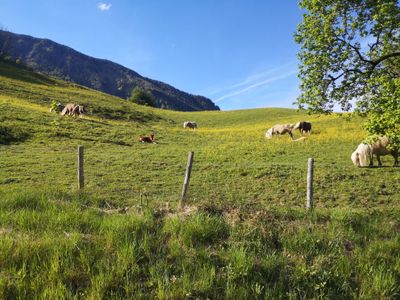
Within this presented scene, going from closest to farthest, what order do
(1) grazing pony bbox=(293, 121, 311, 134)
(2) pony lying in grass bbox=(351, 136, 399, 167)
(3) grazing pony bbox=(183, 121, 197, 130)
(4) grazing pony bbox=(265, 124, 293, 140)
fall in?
1. (2) pony lying in grass bbox=(351, 136, 399, 167)
2. (4) grazing pony bbox=(265, 124, 293, 140)
3. (1) grazing pony bbox=(293, 121, 311, 134)
4. (3) grazing pony bbox=(183, 121, 197, 130)

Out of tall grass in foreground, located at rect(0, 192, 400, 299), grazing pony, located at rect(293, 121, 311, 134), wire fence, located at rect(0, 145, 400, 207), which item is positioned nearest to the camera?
tall grass in foreground, located at rect(0, 192, 400, 299)

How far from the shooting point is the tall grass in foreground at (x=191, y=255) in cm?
562

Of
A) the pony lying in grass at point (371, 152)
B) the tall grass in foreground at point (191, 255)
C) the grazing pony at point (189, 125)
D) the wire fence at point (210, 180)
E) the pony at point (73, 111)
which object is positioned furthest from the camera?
the grazing pony at point (189, 125)

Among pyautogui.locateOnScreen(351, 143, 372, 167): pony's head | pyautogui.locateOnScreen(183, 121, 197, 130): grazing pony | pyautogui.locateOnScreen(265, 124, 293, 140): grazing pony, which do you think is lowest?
pyautogui.locateOnScreen(351, 143, 372, 167): pony's head

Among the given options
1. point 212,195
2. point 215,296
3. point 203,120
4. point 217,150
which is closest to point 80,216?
point 215,296

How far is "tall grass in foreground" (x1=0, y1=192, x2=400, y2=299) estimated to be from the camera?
562 cm

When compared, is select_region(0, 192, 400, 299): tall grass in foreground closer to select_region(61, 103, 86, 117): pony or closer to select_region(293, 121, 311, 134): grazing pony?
select_region(293, 121, 311, 134): grazing pony

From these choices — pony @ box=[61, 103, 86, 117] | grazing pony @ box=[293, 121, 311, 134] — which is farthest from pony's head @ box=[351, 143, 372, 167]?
pony @ box=[61, 103, 86, 117]

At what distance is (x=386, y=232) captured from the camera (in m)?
8.50

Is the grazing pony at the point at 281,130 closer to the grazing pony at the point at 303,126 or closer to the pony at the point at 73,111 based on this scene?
the grazing pony at the point at 303,126

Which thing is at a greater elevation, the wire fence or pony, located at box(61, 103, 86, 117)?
pony, located at box(61, 103, 86, 117)

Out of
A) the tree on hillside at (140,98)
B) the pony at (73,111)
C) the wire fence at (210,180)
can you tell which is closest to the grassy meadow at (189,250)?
the wire fence at (210,180)

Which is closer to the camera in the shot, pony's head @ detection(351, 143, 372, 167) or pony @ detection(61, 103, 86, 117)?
pony's head @ detection(351, 143, 372, 167)

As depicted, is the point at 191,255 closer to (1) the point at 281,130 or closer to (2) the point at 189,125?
(1) the point at 281,130
